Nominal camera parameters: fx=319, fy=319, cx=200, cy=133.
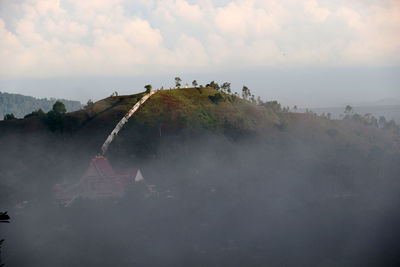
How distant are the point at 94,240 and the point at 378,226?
69.4m

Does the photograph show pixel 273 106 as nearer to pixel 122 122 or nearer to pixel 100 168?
pixel 122 122

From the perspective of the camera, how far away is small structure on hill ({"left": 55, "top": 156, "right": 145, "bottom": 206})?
9806cm

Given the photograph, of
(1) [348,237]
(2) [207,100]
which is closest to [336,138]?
(2) [207,100]

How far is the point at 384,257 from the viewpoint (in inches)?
2576

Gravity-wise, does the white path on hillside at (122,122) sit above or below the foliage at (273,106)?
below

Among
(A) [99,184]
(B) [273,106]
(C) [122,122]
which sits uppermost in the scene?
(B) [273,106]

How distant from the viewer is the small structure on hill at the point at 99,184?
98.1 metres

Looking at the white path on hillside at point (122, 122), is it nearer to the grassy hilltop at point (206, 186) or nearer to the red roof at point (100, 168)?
the grassy hilltop at point (206, 186)

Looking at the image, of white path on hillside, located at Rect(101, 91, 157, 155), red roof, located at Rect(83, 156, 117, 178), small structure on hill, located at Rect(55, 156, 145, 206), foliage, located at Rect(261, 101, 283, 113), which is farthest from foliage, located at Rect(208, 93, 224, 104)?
red roof, located at Rect(83, 156, 117, 178)

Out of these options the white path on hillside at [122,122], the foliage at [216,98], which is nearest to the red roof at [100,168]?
the white path on hillside at [122,122]

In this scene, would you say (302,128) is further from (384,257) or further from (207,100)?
(384,257)

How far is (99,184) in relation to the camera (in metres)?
101

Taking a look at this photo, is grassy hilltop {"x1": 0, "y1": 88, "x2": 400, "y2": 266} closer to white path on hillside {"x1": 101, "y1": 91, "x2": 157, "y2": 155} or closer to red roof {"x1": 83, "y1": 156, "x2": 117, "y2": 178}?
white path on hillside {"x1": 101, "y1": 91, "x2": 157, "y2": 155}

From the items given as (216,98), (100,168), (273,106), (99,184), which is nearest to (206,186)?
(99,184)
